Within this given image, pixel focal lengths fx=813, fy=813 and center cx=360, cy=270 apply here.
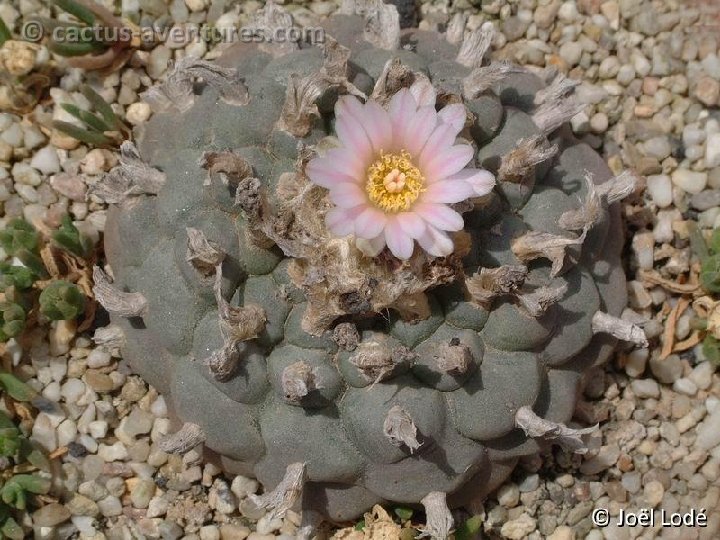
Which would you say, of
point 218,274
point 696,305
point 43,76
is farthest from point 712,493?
point 43,76

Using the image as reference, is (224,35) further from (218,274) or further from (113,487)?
(113,487)

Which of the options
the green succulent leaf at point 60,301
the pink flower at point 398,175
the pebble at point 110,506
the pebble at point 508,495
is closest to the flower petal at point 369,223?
the pink flower at point 398,175

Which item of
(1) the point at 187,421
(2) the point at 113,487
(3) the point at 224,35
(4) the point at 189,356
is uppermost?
(3) the point at 224,35

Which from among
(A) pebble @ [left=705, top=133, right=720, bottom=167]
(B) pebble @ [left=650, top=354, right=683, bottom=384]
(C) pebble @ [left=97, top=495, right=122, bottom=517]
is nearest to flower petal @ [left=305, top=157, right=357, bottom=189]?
A: (C) pebble @ [left=97, top=495, right=122, bottom=517]

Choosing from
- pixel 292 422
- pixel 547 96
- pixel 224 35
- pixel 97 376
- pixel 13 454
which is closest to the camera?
pixel 292 422

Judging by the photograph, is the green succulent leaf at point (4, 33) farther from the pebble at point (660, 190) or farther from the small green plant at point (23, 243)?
the pebble at point (660, 190)

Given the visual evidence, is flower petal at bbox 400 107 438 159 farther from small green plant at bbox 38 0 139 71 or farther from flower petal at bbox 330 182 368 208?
small green plant at bbox 38 0 139 71
